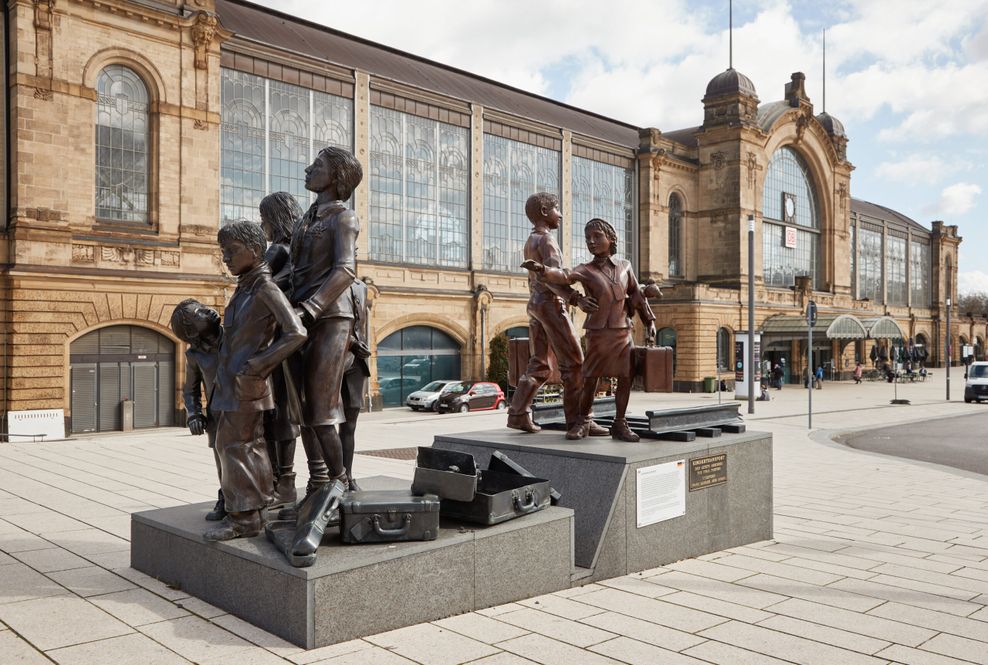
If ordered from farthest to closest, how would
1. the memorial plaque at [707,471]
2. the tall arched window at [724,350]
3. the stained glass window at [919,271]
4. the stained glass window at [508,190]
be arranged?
the stained glass window at [919,271] < the tall arched window at [724,350] < the stained glass window at [508,190] < the memorial plaque at [707,471]

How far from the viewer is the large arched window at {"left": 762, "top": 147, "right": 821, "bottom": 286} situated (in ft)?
168

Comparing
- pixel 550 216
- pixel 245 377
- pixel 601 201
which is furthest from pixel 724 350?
pixel 245 377

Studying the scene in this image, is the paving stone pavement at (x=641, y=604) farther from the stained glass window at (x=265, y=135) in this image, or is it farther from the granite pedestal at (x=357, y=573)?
the stained glass window at (x=265, y=135)

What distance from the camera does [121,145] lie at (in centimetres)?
2342

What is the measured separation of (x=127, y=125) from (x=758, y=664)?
2373 cm

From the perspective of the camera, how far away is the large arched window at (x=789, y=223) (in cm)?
5125

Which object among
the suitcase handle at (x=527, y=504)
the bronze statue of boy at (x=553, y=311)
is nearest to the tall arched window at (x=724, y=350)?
the bronze statue of boy at (x=553, y=311)

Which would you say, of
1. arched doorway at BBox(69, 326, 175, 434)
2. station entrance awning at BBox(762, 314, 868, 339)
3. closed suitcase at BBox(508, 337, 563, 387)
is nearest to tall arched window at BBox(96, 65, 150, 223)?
arched doorway at BBox(69, 326, 175, 434)

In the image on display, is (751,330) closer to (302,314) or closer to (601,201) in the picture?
(601,201)

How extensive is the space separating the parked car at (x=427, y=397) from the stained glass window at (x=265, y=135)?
8.11 m

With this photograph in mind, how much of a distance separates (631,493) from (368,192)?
26.2 metres

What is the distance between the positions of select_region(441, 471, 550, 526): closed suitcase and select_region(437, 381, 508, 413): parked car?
22.2 meters

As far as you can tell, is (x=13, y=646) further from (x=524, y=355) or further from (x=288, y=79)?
(x=288, y=79)

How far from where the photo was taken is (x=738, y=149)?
4641 centimetres
